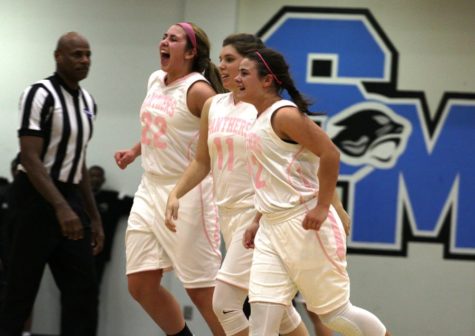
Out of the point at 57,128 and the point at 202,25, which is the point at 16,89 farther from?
the point at 57,128

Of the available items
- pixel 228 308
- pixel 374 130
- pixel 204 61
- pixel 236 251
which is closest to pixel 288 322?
pixel 228 308

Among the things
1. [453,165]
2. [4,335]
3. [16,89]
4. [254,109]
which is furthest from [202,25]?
[4,335]

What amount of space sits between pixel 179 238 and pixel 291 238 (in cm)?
97

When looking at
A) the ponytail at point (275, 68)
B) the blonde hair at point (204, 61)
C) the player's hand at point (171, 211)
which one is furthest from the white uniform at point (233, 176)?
the blonde hair at point (204, 61)

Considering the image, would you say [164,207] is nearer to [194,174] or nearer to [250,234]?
[194,174]

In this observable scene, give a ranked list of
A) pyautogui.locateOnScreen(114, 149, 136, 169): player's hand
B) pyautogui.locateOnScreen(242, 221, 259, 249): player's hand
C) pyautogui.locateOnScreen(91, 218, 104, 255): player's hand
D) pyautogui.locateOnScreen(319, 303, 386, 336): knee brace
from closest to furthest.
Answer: pyautogui.locateOnScreen(319, 303, 386, 336): knee brace → pyautogui.locateOnScreen(242, 221, 259, 249): player's hand → pyautogui.locateOnScreen(114, 149, 136, 169): player's hand → pyautogui.locateOnScreen(91, 218, 104, 255): player's hand

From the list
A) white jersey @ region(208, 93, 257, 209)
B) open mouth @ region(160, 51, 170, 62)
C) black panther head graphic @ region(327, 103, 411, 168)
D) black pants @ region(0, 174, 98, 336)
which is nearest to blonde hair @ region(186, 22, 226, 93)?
open mouth @ region(160, 51, 170, 62)

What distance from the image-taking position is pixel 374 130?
284 inches

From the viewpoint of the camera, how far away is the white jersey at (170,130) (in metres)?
4.84

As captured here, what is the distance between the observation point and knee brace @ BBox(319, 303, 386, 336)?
4.06m

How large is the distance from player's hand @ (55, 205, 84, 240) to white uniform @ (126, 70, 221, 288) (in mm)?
296

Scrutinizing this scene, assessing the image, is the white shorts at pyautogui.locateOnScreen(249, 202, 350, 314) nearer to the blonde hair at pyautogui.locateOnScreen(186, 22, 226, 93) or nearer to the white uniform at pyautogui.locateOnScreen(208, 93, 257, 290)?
the white uniform at pyautogui.locateOnScreen(208, 93, 257, 290)

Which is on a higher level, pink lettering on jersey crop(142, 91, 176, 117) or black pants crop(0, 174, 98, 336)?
pink lettering on jersey crop(142, 91, 176, 117)

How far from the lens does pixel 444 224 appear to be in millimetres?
7234
